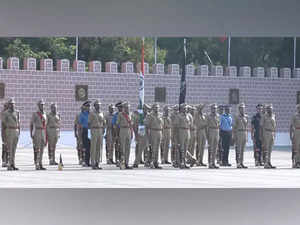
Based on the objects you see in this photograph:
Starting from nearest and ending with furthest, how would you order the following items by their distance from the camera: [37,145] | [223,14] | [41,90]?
1. [223,14]
2. [37,145]
3. [41,90]

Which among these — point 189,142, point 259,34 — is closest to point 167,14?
point 259,34

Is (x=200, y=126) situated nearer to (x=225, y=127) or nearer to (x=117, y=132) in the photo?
(x=225, y=127)

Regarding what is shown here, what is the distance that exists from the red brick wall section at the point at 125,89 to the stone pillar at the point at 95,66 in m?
0.13

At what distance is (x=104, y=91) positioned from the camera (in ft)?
96.7

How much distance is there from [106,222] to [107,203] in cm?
13

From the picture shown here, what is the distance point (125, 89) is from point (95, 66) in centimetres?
129

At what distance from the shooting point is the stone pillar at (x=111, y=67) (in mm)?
29516

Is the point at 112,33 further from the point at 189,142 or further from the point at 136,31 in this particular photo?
the point at 189,142

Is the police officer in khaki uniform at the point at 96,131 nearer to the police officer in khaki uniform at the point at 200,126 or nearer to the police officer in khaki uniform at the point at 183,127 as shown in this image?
the police officer in khaki uniform at the point at 183,127

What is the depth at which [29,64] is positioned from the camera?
93.6ft

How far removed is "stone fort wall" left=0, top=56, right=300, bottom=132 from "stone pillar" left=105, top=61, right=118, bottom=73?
83 millimetres

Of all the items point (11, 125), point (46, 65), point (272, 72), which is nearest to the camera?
point (11, 125)

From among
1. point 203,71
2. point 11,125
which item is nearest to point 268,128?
point 11,125

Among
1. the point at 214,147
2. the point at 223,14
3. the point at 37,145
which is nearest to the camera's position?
the point at 223,14
